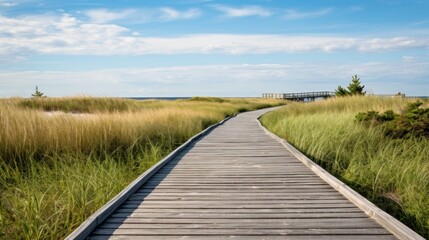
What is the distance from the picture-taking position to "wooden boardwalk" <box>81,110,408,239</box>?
3.47 metres

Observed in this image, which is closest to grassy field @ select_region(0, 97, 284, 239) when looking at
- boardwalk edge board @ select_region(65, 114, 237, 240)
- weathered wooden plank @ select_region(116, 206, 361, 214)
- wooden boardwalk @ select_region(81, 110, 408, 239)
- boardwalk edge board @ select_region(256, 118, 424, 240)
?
boardwalk edge board @ select_region(65, 114, 237, 240)

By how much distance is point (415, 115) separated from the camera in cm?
986

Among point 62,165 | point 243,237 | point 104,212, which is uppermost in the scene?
point 62,165

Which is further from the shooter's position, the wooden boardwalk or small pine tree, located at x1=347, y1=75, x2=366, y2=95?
small pine tree, located at x1=347, y1=75, x2=366, y2=95

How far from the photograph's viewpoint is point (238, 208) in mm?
4184

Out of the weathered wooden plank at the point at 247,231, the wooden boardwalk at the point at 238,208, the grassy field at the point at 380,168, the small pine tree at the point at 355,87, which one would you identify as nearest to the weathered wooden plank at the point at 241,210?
the wooden boardwalk at the point at 238,208

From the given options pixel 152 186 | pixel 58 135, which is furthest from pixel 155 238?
pixel 58 135

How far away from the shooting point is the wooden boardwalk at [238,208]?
347 centimetres

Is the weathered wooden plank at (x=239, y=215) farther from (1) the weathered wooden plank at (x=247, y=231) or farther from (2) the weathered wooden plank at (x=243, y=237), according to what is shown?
(2) the weathered wooden plank at (x=243, y=237)

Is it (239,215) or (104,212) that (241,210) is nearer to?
(239,215)

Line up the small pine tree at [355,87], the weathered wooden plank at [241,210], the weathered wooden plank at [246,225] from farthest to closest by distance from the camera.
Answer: the small pine tree at [355,87] → the weathered wooden plank at [241,210] → the weathered wooden plank at [246,225]

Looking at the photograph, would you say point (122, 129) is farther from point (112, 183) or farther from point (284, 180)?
point (284, 180)

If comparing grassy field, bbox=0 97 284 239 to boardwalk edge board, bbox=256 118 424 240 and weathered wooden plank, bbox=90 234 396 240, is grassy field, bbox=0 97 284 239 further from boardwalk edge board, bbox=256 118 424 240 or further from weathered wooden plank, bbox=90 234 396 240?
boardwalk edge board, bbox=256 118 424 240

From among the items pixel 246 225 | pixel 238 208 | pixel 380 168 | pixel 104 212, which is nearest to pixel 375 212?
pixel 246 225
